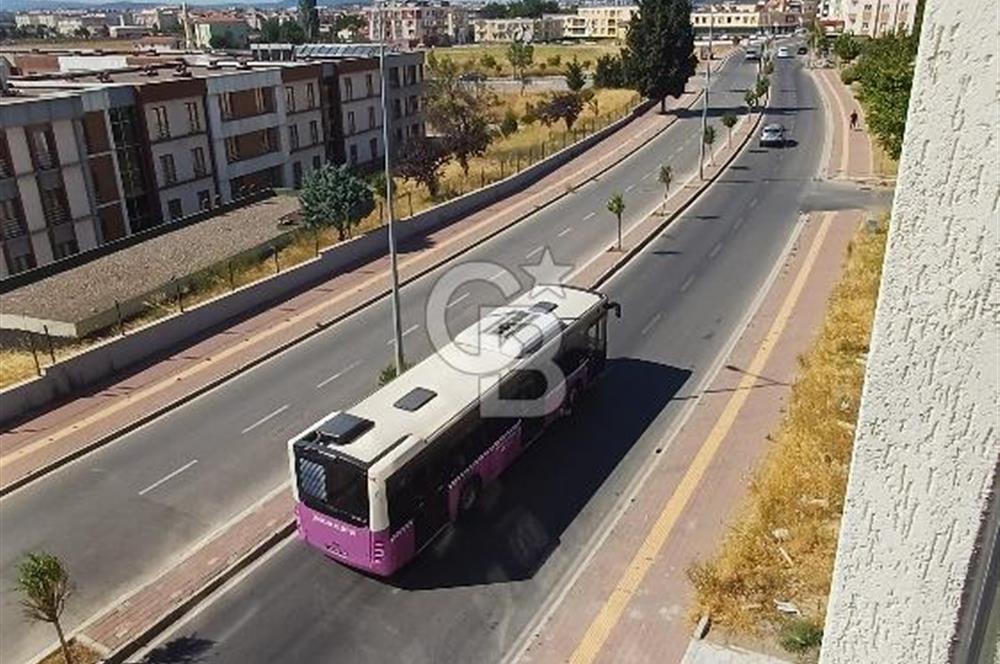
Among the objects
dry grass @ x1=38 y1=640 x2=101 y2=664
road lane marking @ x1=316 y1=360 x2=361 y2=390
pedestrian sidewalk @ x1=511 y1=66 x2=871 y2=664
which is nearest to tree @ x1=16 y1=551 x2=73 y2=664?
dry grass @ x1=38 y1=640 x2=101 y2=664

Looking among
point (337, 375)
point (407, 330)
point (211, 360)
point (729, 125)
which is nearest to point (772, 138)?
point (729, 125)

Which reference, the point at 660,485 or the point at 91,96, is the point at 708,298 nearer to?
the point at 660,485

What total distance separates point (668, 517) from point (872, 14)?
12791cm

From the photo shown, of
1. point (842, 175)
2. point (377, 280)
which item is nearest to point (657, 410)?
point (377, 280)

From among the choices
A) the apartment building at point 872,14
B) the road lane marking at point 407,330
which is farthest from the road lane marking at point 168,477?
the apartment building at point 872,14

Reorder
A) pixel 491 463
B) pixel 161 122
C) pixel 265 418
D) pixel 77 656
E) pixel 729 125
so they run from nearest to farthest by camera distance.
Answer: pixel 77 656, pixel 491 463, pixel 265 418, pixel 161 122, pixel 729 125

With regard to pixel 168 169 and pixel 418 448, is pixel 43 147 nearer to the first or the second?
pixel 168 169

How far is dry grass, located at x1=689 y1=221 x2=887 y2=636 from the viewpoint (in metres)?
12.8

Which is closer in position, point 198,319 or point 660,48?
point 198,319

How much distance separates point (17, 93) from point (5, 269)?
38.1 ft

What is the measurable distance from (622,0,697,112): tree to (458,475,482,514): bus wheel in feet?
181

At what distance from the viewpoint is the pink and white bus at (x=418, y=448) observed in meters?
13.5

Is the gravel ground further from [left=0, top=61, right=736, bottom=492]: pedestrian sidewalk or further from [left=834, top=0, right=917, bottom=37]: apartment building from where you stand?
[left=834, top=0, right=917, bottom=37]: apartment building

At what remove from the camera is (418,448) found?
1392cm
